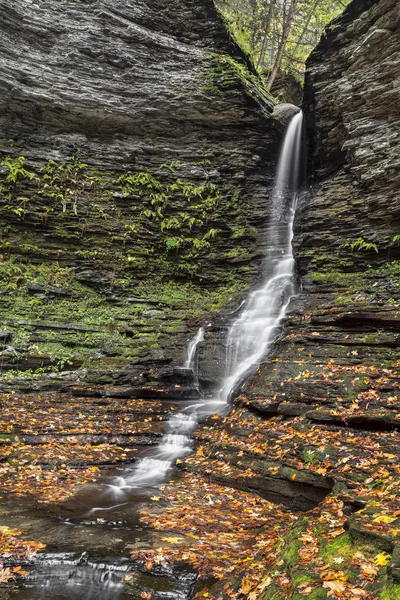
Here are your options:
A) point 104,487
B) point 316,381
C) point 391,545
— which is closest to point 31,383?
point 104,487

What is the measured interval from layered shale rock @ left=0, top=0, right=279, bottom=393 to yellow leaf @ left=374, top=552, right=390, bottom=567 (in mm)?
10534

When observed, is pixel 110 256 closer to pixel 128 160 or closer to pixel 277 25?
pixel 128 160

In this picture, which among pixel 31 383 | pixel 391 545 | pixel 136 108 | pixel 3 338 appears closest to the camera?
pixel 391 545

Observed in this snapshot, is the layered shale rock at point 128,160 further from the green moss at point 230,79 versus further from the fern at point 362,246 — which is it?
the fern at point 362,246

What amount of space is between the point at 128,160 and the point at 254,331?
945cm

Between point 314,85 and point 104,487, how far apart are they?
15.8 metres

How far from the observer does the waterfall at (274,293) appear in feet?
38.9

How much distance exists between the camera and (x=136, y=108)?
55.8 ft

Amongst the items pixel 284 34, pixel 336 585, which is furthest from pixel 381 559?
pixel 284 34

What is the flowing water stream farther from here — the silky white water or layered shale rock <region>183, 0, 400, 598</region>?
layered shale rock <region>183, 0, 400, 598</region>

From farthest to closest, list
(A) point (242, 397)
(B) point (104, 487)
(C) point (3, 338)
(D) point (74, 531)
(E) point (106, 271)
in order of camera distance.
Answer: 1. (E) point (106, 271)
2. (C) point (3, 338)
3. (A) point (242, 397)
4. (B) point (104, 487)
5. (D) point (74, 531)

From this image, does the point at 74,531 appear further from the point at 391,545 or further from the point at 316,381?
the point at 316,381

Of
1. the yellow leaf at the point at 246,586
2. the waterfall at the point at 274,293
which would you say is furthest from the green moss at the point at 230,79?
the yellow leaf at the point at 246,586

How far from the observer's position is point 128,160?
17.5 metres
